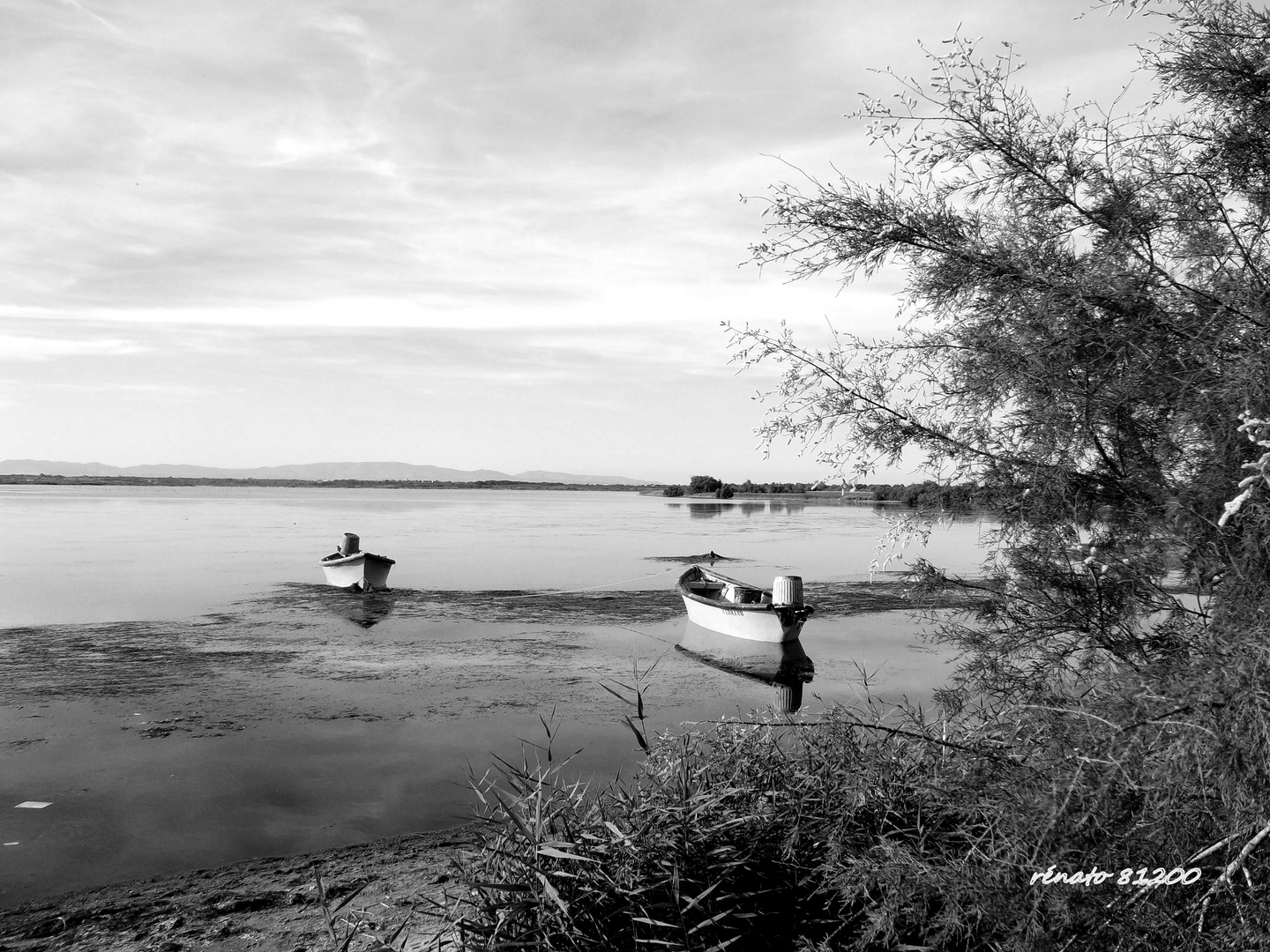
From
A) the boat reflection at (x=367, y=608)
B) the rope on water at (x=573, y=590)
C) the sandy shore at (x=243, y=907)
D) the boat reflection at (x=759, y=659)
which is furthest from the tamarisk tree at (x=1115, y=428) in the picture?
the rope on water at (x=573, y=590)

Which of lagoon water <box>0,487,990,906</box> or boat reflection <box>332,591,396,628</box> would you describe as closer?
lagoon water <box>0,487,990,906</box>

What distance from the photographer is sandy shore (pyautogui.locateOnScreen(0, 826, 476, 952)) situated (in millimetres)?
5848

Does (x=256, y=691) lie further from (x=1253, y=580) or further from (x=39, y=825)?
(x=1253, y=580)

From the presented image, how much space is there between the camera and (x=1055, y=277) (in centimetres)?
457

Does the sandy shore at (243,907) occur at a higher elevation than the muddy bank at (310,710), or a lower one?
higher

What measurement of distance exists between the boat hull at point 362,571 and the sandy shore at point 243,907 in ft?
59.9

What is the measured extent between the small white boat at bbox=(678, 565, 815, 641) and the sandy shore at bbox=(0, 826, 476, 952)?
1024 cm

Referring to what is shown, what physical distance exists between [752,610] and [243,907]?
12.0m

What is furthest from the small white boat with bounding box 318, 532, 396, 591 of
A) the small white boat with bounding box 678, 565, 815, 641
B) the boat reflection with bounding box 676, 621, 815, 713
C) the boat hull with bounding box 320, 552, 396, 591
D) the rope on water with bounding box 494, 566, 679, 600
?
the boat reflection with bounding box 676, 621, 815, 713

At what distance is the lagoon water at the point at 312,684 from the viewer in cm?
823
